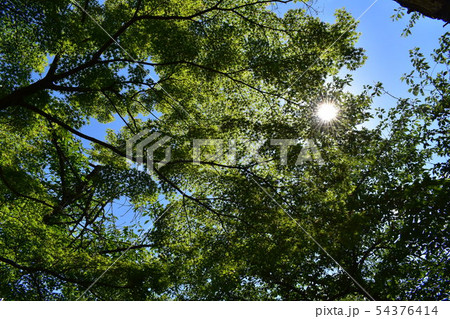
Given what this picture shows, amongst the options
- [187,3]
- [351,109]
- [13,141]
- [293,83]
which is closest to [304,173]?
[351,109]

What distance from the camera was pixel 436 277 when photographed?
23.4 feet

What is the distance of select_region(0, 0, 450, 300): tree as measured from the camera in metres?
7.27

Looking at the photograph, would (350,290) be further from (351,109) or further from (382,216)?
(351,109)

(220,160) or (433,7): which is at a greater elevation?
(220,160)

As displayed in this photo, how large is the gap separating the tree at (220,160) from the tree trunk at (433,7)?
3788 millimetres

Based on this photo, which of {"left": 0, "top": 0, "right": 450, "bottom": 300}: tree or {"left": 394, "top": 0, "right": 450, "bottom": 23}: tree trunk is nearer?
{"left": 394, "top": 0, "right": 450, "bottom": 23}: tree trunk

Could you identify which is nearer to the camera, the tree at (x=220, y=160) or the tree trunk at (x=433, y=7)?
the tree trunk at (x=433, y=7)

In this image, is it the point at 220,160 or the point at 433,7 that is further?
the point at 220,160

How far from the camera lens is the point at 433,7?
11.4 feet

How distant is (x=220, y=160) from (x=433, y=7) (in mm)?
7384

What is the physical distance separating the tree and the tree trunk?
379cm

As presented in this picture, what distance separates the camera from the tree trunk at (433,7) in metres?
3.41

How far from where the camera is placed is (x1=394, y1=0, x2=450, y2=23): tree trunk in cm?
341

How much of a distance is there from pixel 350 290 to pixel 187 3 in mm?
11740
